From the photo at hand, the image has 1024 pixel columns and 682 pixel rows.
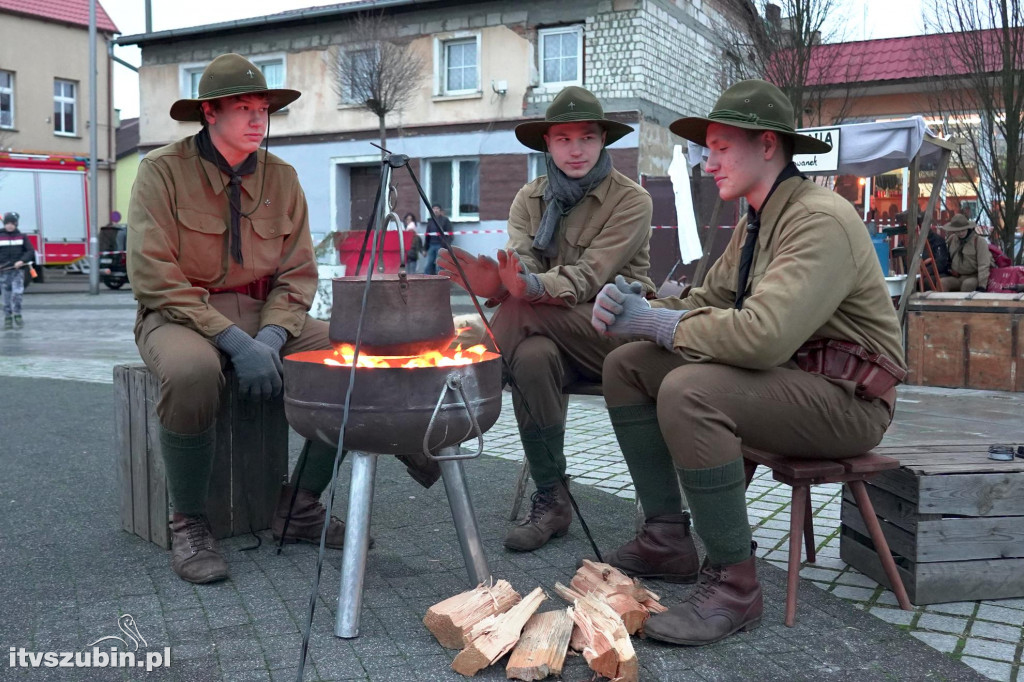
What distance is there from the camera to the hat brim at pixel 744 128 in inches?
127

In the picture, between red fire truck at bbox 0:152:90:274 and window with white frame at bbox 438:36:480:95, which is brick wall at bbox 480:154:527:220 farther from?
red fire truck at bbox 0:152:90:274

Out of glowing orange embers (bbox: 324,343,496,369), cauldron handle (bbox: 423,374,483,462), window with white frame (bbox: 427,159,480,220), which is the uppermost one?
window with white frame (bbox: 427,159,480,220)

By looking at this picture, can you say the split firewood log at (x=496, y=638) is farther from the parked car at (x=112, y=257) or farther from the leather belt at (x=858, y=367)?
the parked car at (x=112, y=257)

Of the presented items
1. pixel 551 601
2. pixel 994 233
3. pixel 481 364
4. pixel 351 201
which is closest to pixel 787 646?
pixel 551 601

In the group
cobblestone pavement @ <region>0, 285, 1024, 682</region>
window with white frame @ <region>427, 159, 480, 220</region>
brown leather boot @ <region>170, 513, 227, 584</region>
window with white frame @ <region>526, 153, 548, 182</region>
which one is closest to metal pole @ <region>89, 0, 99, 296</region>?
window with white frame @ <region>427, 159, 480, 220</region>

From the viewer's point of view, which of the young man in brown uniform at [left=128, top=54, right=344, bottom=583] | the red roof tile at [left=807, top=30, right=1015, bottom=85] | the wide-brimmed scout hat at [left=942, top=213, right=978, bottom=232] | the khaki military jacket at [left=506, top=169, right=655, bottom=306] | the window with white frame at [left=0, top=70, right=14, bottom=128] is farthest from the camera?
the window with white frame at [left=0, top=70, right=14, bottom=128]

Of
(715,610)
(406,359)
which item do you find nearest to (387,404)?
(406,359)

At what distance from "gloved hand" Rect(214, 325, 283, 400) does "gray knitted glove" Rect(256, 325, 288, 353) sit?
0.43 feet

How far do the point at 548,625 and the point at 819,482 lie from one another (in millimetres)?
998

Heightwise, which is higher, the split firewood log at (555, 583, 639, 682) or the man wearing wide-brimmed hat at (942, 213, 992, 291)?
the man wearing wide-brimmed hat at (942, 213, 992, 291)

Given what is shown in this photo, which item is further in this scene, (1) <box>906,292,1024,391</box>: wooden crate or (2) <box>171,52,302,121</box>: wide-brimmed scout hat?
(1) <box>906,292,1024,391</box>: wooden crate

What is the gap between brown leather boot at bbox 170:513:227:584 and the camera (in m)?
3.56

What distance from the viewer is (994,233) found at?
12805 millimetres

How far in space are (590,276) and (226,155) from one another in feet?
5.23
